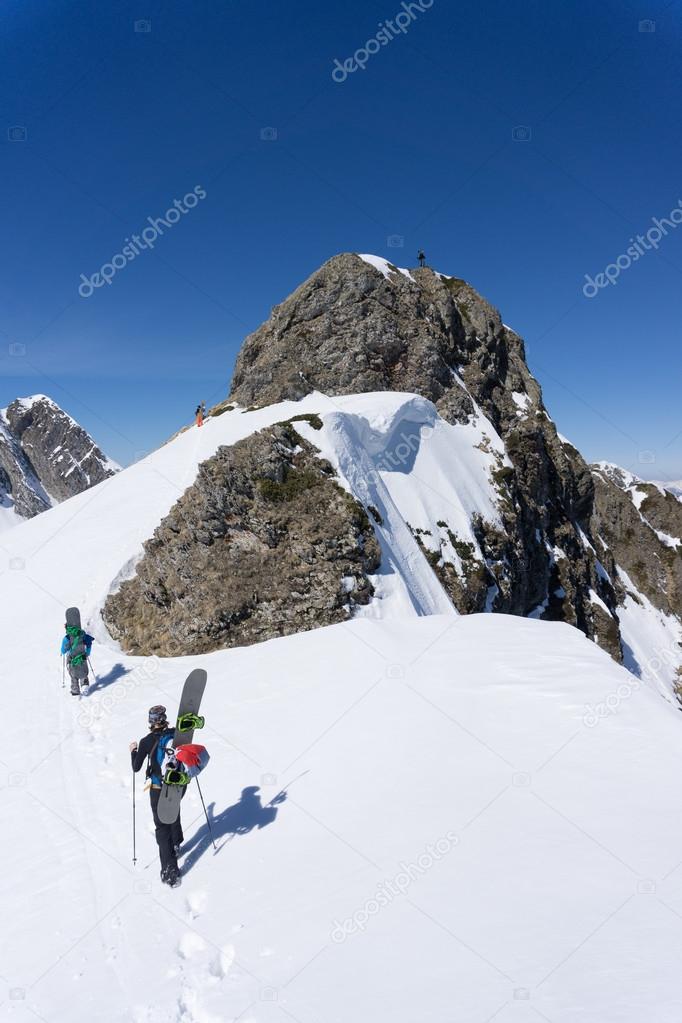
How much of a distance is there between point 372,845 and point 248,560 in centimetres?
1593

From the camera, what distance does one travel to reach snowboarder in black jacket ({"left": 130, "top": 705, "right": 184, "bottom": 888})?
25.3 ft

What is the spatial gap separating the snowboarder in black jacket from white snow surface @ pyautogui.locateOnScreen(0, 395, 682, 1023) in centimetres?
36

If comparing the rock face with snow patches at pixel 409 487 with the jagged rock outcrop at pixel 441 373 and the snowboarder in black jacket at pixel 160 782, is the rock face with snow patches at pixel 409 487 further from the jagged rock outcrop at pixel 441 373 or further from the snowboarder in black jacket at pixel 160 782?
the snowboarder in black jacket at pixel 160 782

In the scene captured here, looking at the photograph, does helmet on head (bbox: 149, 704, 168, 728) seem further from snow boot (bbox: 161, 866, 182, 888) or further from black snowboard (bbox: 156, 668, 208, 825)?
Result: snow boot (bbox: 161, 866, 182, 888)

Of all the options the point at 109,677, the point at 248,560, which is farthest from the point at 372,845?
the point at 248,560

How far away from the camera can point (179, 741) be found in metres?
9.52

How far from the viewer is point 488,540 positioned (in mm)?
36625

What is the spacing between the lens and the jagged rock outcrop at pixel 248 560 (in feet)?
67.7

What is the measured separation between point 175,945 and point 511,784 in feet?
16.5

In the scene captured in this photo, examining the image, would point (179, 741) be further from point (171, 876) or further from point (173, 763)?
point (171, 876)

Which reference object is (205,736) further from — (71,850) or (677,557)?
(677,557)

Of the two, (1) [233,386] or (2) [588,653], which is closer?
(2) [588,653]

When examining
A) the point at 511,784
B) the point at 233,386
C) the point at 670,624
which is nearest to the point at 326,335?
the point at 233,386

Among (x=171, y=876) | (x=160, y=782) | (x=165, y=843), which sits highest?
(x=160, y=782)
